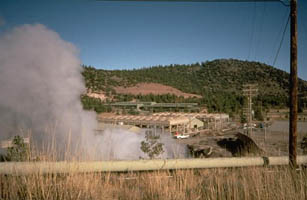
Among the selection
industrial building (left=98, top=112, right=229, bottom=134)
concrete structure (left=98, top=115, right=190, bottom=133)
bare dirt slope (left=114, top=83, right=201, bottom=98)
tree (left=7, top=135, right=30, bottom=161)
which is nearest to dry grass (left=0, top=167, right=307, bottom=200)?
tree (left=7, top=135, right=30, bottom=161)

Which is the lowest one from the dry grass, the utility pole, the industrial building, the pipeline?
the industrial building

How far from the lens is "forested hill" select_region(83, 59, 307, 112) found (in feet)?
256

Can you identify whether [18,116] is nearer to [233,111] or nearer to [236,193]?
[236,193]

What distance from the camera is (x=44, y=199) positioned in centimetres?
349

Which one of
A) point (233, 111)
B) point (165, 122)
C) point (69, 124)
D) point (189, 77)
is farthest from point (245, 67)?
point (69, 124)

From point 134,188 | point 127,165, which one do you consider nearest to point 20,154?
point 127,165

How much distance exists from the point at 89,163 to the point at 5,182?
54.1 inches

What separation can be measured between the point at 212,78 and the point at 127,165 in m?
107

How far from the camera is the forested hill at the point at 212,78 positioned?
7800 centimetres

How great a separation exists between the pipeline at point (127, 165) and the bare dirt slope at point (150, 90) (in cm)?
7726

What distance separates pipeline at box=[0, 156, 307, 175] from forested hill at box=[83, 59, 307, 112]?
213 feet

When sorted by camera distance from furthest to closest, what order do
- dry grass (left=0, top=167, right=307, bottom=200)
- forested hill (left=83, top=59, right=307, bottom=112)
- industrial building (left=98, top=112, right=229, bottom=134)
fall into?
forested hill (left=83, top=59, right=307, bottom=112), industrial building (left=98, top=112, right=229, bottom=134), dry grass (left=0, top=167, right=307, bottom=200)

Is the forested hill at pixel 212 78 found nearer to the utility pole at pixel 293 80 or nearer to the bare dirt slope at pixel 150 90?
the bare dirt slope at pixel 150 90

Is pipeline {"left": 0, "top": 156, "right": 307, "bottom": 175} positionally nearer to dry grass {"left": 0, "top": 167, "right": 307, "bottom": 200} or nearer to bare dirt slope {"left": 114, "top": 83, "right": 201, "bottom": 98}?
dry grass {"left": 0, "top": 167, "right": 307, "bottom": 200}
